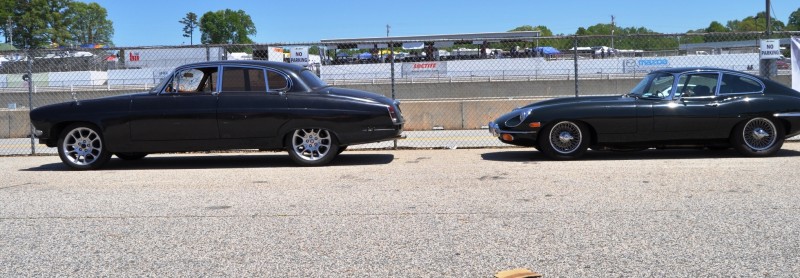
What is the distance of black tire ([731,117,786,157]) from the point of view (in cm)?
922

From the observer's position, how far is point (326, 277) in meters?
4.33

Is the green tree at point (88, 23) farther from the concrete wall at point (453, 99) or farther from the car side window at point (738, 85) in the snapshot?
the car side window at point (738, 85)

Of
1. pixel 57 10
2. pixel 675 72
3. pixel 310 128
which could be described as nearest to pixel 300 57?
pixel 310 128

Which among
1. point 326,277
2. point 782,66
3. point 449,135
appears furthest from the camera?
point 782,66

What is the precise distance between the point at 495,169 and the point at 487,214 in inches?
110

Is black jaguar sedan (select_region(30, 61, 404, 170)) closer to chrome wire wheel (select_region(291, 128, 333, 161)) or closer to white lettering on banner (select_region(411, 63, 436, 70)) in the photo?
chrome wire wheel (select_region(291, 128, 333, 161))

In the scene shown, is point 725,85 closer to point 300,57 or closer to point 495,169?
point 495,169

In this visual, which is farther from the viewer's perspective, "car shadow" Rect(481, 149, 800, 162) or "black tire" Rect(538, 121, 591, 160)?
"car shadow" Rect(481, 149, 800, 162)

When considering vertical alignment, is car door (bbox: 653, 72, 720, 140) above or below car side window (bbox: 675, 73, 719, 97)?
below

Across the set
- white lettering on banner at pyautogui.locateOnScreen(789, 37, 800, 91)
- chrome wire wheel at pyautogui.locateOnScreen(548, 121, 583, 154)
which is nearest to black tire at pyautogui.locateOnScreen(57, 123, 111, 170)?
chrome wire wheel at pyautogui.locateOnScreen(548, 121, 583, 154)

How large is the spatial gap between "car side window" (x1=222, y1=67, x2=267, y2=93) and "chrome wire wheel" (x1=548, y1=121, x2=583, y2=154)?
3699mm

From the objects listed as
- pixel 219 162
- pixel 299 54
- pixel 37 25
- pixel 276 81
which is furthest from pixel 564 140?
pixel 37 25

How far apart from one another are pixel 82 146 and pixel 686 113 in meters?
7.62

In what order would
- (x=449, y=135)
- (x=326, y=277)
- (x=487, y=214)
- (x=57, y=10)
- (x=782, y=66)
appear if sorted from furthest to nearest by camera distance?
(x=57, y=10) → (x=782, y=66) → (x=449, y=135) → (x=487, y=214) → (x=326, y=277)
